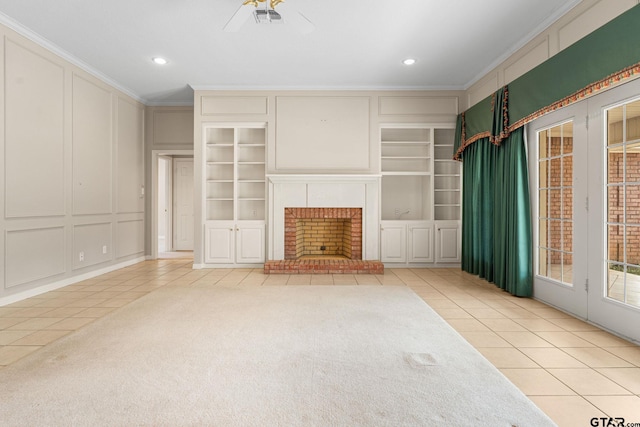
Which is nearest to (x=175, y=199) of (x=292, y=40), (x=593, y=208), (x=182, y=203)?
(x=182, y=203)

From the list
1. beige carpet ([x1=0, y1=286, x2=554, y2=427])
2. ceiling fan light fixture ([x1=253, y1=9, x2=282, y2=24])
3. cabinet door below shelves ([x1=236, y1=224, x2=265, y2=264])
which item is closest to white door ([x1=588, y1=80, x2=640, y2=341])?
beige carpet ([x1=0, y1=286, x2=554, y2=427])

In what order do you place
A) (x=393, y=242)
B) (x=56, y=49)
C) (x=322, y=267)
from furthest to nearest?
(x=393, y=242) → (x=322, y=267) → (x=56, y=49)

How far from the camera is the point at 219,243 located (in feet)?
19.1

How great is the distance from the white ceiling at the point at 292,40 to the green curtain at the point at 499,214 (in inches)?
46.7

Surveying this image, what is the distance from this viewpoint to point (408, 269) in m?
5.71

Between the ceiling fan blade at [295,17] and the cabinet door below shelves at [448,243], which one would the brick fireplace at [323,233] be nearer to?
the cabinet door below shelves at [448,243]

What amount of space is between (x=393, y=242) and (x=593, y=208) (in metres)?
3.06

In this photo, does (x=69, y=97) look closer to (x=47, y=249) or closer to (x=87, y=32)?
(x=87, y=32)

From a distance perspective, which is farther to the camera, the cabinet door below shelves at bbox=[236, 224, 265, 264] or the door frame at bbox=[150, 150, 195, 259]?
the door frame at bbox=[150, 150, 195, 259]

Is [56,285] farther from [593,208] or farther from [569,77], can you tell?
[569,77]

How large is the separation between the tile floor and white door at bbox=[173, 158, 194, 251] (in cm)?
320

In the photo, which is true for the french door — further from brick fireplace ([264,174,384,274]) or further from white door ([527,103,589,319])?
brick fireplace ([264,174,384,274])

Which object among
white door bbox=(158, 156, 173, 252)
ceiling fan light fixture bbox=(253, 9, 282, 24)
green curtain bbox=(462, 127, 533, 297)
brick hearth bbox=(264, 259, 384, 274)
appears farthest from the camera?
white door bbox=(158, 156, 173, 252)

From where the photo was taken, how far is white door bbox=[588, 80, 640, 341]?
268 cm
